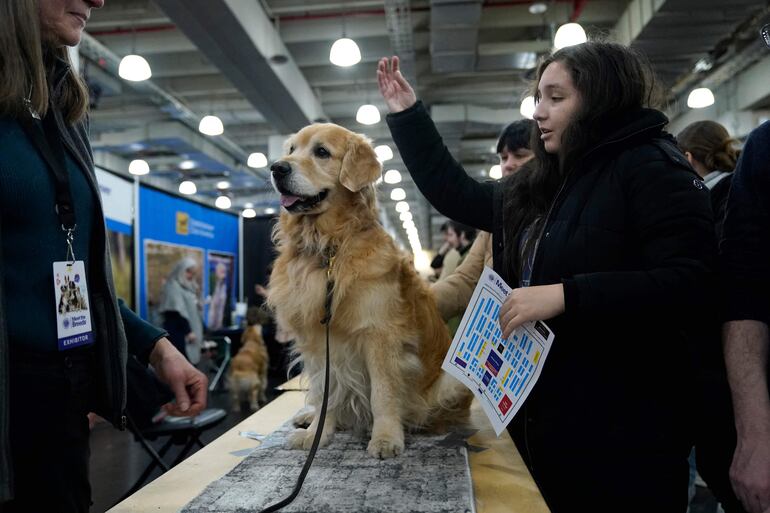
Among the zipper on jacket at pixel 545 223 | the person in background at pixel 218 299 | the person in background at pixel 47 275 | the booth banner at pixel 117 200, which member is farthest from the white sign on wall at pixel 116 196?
the zipper on jacket at pixel 545 223

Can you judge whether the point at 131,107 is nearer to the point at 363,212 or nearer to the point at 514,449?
the point at 363,212

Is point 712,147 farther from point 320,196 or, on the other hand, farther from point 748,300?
point 320,196

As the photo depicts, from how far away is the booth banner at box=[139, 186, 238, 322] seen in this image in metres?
5.99

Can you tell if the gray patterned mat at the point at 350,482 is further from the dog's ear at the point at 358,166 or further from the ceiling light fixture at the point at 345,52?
the ceiling light fixture at the point at 345,52

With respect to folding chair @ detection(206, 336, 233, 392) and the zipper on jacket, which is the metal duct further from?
the zipper on jacket

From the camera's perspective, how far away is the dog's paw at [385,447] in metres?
1.69

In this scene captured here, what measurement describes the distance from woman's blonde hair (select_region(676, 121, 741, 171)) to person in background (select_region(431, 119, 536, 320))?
0.69 m

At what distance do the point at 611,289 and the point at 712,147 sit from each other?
1.78 metres

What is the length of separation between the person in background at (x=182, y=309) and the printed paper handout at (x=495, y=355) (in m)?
5.13

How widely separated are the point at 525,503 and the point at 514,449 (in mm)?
449

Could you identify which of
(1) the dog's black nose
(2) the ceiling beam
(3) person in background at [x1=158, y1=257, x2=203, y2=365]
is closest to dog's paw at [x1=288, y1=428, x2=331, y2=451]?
(1) the dog's black nose

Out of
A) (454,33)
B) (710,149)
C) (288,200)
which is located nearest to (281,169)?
(288,200)

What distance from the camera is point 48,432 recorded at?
1.07 meters

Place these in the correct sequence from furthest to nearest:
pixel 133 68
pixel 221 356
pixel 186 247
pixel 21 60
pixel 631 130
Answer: pixel 221 356, pixel 186 247, pixel 133 68, pixel 631 130, pixel 21 60
